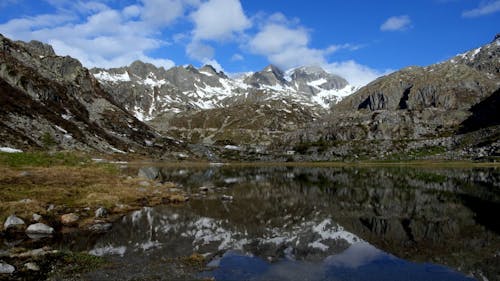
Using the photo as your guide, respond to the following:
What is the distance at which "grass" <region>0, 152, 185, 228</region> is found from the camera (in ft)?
125

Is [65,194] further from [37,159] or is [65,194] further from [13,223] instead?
A: [37,159]

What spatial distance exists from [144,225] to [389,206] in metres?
39.0

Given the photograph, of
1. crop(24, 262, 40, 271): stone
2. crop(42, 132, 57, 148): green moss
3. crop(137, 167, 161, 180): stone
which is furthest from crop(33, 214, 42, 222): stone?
crop(42, 132, 57, 148): green moss

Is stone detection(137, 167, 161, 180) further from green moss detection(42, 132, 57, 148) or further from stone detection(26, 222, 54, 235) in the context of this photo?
green moss detection(42, 132, 57, 148)

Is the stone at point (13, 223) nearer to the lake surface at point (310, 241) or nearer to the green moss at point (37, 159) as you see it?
the lake surface at point (310, 241)

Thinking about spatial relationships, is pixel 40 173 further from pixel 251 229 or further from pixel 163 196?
pixel 251 229

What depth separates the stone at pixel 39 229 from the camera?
105 ft

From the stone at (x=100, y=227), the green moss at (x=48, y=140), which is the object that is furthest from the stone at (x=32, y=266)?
the green moss at (x=48, y=140)

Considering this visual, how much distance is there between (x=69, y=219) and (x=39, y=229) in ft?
14.9

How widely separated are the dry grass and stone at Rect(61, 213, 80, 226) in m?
0.90

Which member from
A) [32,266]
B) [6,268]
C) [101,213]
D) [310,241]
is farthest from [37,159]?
[310,241]

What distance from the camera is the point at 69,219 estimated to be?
36.7 meters

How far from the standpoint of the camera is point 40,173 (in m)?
56.2

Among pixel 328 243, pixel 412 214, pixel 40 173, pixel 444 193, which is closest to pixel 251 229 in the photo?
pixel 328 243
